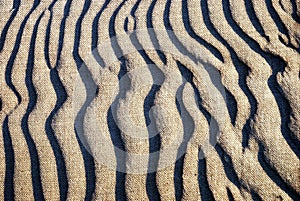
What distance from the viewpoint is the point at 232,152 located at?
2225mm

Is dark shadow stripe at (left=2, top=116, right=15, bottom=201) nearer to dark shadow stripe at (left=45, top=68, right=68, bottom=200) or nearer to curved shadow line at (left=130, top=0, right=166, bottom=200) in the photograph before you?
dark shadow stripe at (left=45, top=68, right=68, bottom=200)

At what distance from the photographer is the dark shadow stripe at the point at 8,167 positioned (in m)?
2.30

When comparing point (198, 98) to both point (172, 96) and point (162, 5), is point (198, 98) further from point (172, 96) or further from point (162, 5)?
point (162, 5)

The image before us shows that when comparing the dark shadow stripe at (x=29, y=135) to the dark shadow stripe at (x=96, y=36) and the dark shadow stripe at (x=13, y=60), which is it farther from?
the dark shadow stripe at (x=96, y=36)

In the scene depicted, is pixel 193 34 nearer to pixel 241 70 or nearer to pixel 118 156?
pixel 241 70

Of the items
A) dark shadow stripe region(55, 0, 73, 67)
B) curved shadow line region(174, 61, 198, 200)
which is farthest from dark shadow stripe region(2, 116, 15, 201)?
curved shadow line region(174, 61, 198, 200)

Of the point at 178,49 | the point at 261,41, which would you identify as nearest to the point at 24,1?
the point at 178,49

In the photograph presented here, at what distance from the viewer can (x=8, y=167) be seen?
2334 millimetres

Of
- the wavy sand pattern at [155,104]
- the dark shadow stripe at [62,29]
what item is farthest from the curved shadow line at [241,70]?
the dark shadow stripe at [62,29]

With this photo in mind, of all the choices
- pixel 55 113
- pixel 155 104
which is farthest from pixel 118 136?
pixel 55 113

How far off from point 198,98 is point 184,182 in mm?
516

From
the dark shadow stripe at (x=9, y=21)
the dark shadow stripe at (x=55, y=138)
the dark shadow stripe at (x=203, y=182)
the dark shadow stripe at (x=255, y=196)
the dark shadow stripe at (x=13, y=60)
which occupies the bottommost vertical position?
the dark shadow stripe at (x=255, y=196)

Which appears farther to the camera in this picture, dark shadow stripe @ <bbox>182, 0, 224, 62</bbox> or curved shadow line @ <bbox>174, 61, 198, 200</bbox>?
dark shadow stripe @ <bbox>182, 0, 224, 62</bbox>

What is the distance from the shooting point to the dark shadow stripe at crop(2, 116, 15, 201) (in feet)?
7.54
